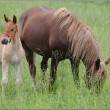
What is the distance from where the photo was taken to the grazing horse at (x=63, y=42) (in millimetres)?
6402

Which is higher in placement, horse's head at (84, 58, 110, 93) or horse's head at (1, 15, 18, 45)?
horse's head at (1, 15, 18, 45)

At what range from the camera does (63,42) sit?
6848 mm

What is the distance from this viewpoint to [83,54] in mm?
6598

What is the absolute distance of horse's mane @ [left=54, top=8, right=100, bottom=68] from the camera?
649 centimetres

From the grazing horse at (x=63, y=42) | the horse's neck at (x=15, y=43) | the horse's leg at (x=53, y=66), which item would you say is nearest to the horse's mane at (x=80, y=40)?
the grazing horse at (x=63, y=42)

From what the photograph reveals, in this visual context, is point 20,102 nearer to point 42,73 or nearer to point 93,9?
point 42,73

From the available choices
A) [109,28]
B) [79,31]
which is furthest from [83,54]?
[109,28]

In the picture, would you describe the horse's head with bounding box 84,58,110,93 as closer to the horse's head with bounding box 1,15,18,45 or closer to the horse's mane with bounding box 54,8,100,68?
the horse's mane with bounding box 54,8,100,68

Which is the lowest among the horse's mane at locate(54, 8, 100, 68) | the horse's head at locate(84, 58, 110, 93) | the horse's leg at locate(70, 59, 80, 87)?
the horse's leg at locate(70, 59, 80, 87)

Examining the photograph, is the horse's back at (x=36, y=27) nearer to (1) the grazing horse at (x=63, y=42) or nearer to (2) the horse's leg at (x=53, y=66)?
(1) the grazing horse at (x=63, y=42)

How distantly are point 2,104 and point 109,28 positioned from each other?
8332 mm

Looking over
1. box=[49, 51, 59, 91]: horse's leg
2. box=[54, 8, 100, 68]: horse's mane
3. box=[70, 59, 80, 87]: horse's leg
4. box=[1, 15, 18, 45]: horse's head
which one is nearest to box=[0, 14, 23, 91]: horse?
box=[1, 15, 18, 45]: horse's head

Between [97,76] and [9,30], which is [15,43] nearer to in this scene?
[9,30]

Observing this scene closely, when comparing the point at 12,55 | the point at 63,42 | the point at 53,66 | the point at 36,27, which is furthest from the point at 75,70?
the point at 36,27
